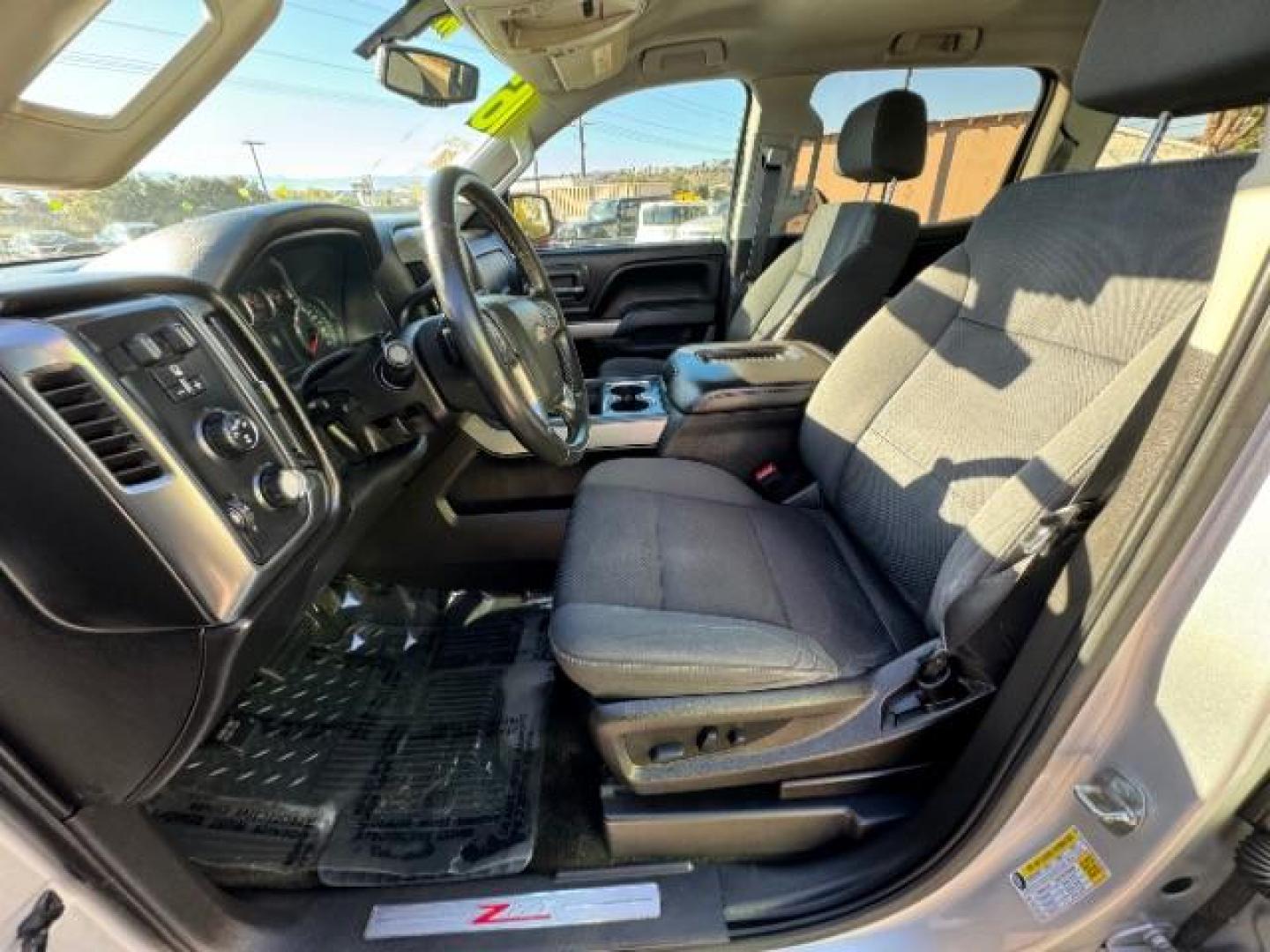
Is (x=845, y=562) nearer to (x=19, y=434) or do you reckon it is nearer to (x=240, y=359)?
(x=240, y=359)

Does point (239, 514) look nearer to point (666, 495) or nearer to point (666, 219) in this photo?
point (666, 495)

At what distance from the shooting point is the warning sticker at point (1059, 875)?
755 millimetres

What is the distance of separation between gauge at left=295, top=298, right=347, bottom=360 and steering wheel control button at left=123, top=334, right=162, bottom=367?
0.47 metres

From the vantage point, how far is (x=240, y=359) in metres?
0.79

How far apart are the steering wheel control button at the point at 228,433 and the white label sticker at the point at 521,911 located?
0.69 meters

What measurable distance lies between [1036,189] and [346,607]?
1667 millimetres

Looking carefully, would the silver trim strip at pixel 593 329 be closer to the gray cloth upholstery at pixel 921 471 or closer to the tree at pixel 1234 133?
the gray cloth upholstery at pixel 921 471

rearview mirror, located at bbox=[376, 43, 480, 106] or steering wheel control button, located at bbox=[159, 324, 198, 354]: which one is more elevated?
rearview mirror, located at bbox=[376, 43, 480, 106]

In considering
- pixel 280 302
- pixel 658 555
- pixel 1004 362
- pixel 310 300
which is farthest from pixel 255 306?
pixel 1004 362

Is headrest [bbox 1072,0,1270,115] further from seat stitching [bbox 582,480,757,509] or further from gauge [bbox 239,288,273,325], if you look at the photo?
gauge [bbox 239,288,273,325]

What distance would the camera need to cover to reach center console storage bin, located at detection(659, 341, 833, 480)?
5.03ft

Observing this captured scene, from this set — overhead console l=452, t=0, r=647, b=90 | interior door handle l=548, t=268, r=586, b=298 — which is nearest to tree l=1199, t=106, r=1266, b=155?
overhead console l=452, t=0, r=647, b=90

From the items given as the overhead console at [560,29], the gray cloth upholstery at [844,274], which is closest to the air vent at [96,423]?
the overhead console at [560,29]

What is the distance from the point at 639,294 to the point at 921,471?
6.48ft
